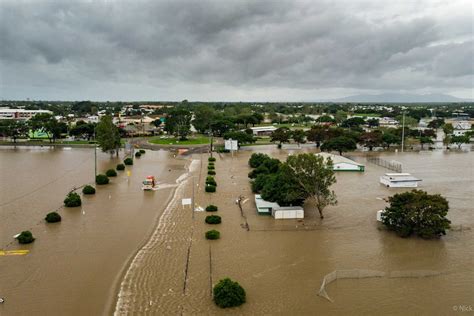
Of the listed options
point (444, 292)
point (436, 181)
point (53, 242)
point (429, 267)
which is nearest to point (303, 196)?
point (429, 267)

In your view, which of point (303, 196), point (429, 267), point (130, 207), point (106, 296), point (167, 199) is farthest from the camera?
point (167, 199)

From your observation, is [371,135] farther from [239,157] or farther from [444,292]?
[444,292]

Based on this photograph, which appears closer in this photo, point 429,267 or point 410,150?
point 429,267

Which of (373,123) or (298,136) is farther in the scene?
(373,123)

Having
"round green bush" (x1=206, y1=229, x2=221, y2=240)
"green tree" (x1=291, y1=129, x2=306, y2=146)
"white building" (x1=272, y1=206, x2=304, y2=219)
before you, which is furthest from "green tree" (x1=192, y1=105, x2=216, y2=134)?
"round green bush" (x1=206, y1=229, x2=221, y2=240)

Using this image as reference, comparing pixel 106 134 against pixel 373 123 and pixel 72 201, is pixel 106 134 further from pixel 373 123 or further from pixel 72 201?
pixel 373 123

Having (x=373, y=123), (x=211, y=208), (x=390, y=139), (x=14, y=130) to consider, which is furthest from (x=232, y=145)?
(x=373, y=123)

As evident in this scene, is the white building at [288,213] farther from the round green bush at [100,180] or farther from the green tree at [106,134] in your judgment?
the green tree at [106,134]

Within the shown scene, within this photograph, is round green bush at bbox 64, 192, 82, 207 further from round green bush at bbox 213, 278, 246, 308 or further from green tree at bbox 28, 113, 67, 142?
green tree at bbox 28, 113, 67, 142
